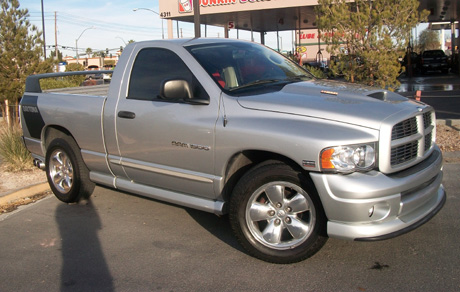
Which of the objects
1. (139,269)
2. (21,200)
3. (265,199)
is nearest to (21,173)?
(21,200)

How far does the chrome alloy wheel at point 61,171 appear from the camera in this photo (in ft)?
18.9

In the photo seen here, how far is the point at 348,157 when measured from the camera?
344 centimetres

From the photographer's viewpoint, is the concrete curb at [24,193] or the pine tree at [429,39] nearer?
the concrete curb at [24,193]

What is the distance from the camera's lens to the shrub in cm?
754

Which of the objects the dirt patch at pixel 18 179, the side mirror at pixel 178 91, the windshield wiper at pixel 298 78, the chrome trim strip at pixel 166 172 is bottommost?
the dirt patch at pixel 18 179

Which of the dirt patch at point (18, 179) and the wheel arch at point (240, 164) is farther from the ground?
the wheel arch at point (240, 164)

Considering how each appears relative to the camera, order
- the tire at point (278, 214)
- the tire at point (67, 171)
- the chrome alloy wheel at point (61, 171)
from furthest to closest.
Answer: the chrome alloy wheel at point (61, 171)
the tire at point (67, 171)
the tire at point (278, 214)

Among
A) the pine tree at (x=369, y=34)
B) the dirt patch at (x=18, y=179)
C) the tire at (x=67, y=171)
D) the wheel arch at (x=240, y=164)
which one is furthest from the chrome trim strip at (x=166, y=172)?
the pine tree at (x=369, y=34)

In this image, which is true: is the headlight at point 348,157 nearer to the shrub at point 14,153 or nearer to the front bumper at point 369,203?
the front bumper at point 369,203

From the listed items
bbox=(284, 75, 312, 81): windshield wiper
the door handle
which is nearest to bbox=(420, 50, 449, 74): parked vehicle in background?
bbox=(284, 75, 312, 81): windshield wiper

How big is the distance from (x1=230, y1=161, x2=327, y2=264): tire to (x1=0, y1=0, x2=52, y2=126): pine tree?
35.1ft

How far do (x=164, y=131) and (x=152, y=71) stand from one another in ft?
2.62

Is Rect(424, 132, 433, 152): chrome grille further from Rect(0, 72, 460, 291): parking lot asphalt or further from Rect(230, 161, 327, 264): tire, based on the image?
Rect(230, 161, 327, 264): tire

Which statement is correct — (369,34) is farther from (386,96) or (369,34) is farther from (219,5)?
(219,5)
